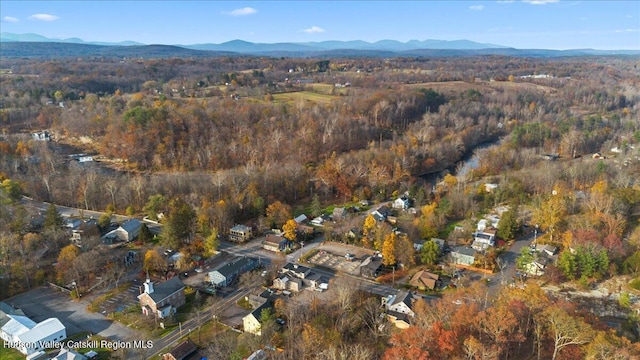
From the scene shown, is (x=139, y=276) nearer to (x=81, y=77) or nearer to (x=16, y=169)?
(x=16, y=169)

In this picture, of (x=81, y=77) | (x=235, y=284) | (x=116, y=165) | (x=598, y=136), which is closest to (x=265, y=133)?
(x=116, y=165)

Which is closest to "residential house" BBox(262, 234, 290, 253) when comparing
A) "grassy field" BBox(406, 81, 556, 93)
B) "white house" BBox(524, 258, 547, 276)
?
"white house" BBox(524, 258, 547, 276)

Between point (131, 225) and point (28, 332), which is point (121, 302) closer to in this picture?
point (28, 332)

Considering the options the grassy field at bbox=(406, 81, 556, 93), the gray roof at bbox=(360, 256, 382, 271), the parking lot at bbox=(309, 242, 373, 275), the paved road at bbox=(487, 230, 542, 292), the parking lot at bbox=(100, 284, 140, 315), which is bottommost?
the parking lot at bbox=(309, 242, 373, 275)

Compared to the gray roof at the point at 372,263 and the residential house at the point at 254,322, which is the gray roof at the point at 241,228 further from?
Result: the residential house at the point at 254,322

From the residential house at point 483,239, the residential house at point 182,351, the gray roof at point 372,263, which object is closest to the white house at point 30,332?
the residential house at point 182,351

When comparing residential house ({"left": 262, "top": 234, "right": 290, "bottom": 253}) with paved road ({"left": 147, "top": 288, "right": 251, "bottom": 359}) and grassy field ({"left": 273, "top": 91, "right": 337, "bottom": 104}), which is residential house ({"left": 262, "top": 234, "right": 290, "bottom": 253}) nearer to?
paved road ({"left": 147, "top": 288, "right": 251, "bottom": 359})
